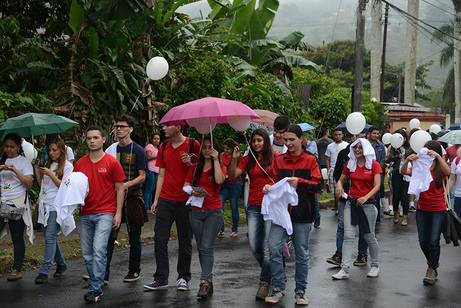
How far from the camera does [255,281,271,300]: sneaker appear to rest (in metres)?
5.90

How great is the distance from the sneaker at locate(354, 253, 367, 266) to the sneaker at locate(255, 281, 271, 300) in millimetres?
2191

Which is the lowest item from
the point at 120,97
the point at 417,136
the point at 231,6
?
the point at 417,136

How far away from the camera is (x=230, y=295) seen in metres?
6.09

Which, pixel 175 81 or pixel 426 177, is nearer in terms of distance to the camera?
pixel 426 177

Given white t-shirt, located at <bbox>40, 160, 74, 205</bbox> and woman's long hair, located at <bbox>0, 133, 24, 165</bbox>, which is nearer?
white t-shirt, located at <bbox>40, 160, 74, 205</bbox>

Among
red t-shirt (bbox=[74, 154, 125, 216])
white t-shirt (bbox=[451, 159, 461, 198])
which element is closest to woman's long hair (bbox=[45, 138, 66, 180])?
red t-shirt (bbox=[74, 154, 125, 216])

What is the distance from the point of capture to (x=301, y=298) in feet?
18.9

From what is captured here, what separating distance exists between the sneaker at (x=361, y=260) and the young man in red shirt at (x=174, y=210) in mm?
2666

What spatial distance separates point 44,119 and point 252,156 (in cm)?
267

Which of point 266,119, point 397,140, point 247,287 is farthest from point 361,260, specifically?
point 266,119

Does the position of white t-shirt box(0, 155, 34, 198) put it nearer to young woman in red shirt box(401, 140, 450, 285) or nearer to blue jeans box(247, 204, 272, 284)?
blue jeans box(247, 204, 272, 284)

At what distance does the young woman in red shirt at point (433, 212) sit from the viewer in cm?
686

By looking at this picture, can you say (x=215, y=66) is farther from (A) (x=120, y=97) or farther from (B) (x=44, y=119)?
(B) (x=44, y=119)

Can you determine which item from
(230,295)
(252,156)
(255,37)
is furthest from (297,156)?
(255,37)
